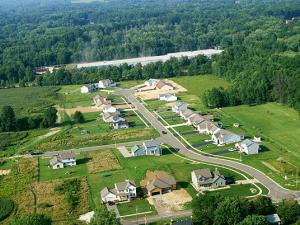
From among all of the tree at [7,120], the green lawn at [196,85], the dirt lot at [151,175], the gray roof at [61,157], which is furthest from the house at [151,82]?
the dirt lot at [151,175]

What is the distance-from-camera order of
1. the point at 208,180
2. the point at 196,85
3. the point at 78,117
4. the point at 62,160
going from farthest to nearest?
the point at 196,85
the point at 78,117
the point at 62,160
the point at 208,180

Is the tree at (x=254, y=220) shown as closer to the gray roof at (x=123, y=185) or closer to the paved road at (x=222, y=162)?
the paved road at (x=222, y=162)

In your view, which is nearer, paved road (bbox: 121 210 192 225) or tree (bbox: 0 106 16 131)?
paved road (bbox: 121 210 192 225)

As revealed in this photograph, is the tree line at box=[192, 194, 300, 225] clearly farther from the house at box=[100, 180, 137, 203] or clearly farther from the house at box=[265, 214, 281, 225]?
the house at box=[100, 180, 137, 203]

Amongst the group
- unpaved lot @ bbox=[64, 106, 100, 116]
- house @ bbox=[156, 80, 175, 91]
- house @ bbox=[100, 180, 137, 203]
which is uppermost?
house @ bbox=[100, 180, 137, 203]

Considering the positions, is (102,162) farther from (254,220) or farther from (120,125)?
(254,220)

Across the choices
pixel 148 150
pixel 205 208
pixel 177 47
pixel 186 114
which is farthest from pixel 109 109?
pixel 177 47

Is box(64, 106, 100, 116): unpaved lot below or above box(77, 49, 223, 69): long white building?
above

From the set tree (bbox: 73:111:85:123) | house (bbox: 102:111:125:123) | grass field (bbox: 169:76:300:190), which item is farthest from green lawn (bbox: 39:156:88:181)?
A: tree (bbox: 73:111:85:123)
